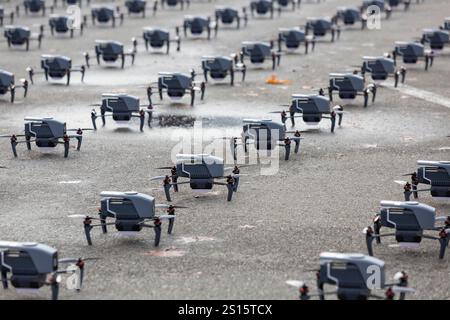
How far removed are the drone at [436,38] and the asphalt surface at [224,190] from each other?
0.92 metres

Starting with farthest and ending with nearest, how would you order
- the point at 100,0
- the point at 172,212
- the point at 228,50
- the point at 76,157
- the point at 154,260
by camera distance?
1. the point at 100,0
2. the point at 228,50
3. the point at 76,157
4. the point at 172,212
5. the point at 154,260

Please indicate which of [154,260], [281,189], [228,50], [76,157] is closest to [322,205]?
[281,189]

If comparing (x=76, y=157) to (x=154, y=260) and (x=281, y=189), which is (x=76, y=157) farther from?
(x=154, y=260)

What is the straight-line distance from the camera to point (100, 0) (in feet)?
293

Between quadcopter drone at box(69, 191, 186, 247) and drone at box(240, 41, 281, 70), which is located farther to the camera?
drone at box(240, 41, 281, 70)

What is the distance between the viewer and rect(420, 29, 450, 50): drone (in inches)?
2557

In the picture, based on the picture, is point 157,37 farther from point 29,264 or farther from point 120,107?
point 29,264

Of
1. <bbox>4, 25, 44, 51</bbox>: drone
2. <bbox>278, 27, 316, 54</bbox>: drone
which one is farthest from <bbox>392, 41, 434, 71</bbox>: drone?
<bbox>4, 25, 44, 51</bbox>: drone

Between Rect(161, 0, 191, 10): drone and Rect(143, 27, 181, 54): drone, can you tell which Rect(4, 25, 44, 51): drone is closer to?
Rect(143, 27, 181, 54): drone

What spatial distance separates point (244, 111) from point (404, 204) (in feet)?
65.7

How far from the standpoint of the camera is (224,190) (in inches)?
1467

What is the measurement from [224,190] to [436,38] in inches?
1223

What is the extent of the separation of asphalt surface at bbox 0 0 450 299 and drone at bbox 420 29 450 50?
92 centimetres

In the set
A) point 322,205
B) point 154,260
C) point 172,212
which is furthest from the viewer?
point 322,205
